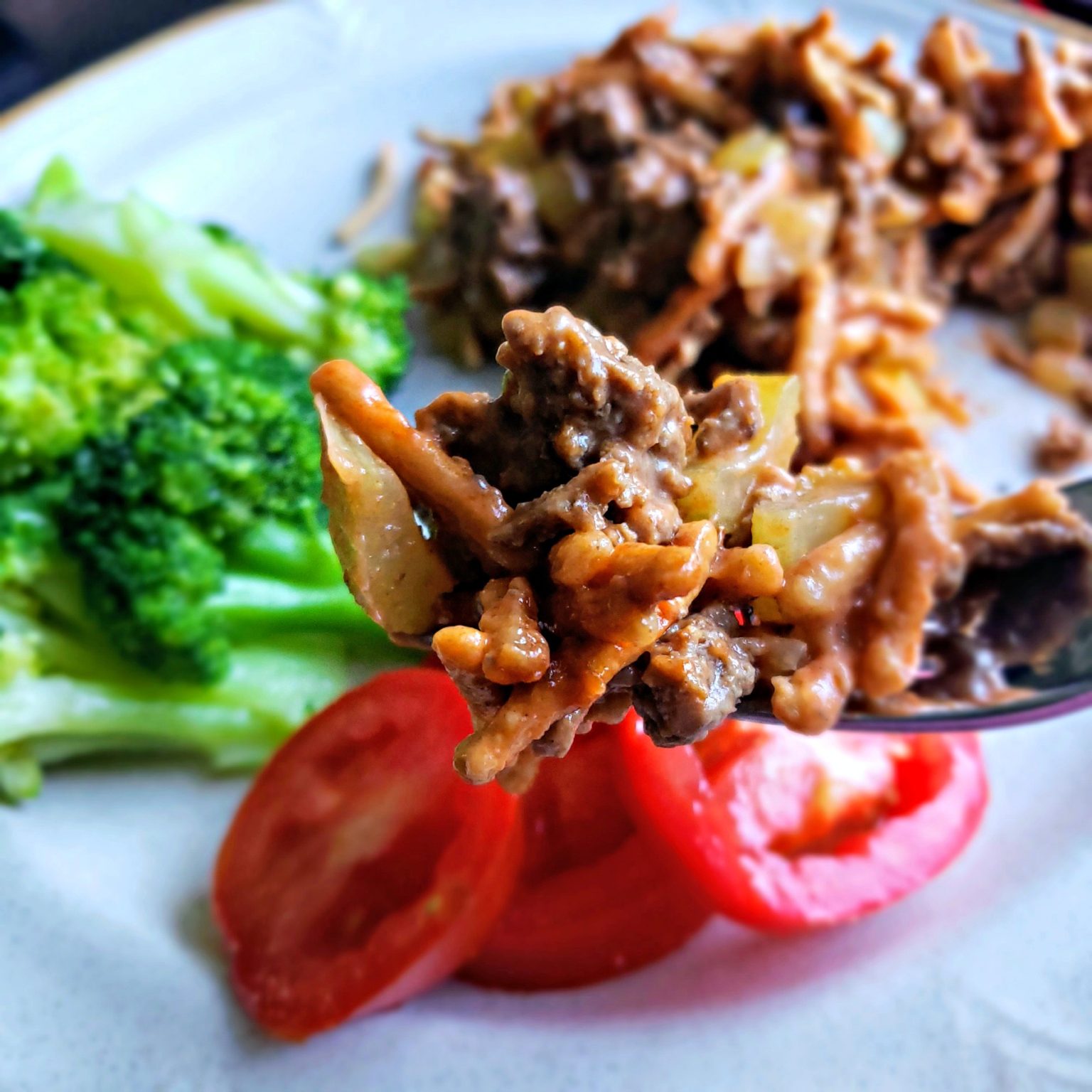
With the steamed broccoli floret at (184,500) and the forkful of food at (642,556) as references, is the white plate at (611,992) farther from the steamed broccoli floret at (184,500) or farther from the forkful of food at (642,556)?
the forkful of food at (642,556)

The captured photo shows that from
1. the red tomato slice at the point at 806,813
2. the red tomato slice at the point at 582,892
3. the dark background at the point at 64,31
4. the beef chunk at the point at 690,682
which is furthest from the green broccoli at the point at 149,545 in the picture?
the dark background at the point at 64,31

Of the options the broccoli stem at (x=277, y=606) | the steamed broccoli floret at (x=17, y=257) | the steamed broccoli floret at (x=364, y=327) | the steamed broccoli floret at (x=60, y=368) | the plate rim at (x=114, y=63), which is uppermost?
the plate rim at (x=114, y=63)

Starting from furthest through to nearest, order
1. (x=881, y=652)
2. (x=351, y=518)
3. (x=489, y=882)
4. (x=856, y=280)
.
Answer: (x=856, y=280), (x=489, y=882), (x=881, y=652), (x=351, y=518)

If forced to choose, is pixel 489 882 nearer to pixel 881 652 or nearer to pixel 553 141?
pixel 881 652

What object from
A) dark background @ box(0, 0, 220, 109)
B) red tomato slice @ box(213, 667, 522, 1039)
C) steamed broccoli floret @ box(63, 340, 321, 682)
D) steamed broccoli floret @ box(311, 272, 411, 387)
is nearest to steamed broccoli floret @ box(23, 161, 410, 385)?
steamed broccoli floret @ box(311, 272, 411, 387)

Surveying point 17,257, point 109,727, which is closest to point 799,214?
point 17,257

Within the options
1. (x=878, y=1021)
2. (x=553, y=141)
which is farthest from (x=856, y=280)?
(x=878, y=1021)
